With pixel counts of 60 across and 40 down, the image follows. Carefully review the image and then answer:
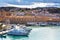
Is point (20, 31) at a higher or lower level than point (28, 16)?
lower

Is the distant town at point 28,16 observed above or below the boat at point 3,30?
above

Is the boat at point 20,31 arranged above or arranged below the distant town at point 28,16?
below

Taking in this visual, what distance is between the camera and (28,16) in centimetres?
228

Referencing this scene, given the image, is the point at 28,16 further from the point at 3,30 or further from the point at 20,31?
the point at 3,30

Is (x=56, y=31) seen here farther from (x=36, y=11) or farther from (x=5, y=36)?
(x=5, y=36)

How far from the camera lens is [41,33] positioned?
2.22 m

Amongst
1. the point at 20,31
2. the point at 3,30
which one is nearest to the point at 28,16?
the point at 20,31

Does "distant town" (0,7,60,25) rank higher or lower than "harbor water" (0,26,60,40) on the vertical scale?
higher

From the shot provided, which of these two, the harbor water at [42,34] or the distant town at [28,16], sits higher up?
the distant town at [28,16]

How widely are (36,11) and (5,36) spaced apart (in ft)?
1.51

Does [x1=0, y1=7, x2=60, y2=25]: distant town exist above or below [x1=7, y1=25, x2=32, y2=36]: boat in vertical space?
above

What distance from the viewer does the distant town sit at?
7.45 ft

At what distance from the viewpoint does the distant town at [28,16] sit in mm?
2271

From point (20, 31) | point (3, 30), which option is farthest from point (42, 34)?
point (3, 30)
